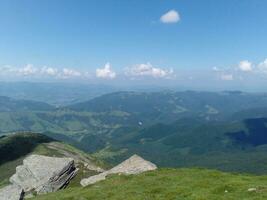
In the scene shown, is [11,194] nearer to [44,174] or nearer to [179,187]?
[179,187]

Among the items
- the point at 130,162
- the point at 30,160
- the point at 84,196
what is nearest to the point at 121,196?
the point at 84,196

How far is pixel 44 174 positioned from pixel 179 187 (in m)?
52.3

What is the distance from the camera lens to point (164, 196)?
40562mm

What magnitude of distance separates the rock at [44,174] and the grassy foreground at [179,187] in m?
28.2

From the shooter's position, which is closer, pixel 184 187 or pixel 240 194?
pixel 240 194

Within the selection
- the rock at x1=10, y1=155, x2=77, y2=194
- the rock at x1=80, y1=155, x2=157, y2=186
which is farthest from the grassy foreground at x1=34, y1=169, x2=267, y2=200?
the rock at x1=10, y1=155, x2=77, y2=194

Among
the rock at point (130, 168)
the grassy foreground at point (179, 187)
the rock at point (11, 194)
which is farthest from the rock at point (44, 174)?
the grassy foreground at point (179, 187)

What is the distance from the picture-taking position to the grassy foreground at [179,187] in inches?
1512

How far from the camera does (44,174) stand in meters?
88.2

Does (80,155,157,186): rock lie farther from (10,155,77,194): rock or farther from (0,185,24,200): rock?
(0,185,24,200): rock

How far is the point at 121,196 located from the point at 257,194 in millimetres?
14790

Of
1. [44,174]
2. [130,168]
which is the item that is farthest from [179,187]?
[44,174]

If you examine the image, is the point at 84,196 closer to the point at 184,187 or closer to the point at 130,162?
the point at 184,187

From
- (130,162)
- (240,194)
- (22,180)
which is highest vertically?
(240,194)
